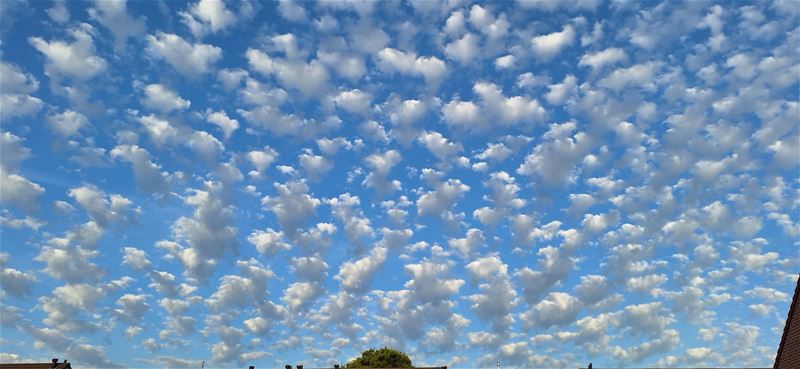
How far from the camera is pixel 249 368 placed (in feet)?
246

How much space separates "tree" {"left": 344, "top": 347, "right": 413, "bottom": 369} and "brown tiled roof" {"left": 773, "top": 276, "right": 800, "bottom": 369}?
49824 mm

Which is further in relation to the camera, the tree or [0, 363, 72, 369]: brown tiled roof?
the tree

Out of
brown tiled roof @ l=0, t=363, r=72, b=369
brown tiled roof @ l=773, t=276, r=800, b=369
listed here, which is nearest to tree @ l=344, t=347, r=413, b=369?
brown tiled roof @ l=0, t=363, r=72, b=369

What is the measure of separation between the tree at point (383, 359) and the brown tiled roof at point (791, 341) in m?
49.8

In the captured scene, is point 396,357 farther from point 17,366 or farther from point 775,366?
point 775,366

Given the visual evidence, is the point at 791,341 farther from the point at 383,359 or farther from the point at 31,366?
the point at 31,366

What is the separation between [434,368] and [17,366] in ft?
149

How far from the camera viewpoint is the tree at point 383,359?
8038cm

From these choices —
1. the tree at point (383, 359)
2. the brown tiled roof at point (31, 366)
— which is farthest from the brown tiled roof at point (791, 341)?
the brown tiled roof at point (31, 366)

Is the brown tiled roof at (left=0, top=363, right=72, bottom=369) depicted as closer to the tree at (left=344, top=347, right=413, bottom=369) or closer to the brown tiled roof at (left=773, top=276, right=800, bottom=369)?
the tree at (left=344, top=347, right=413, bottom=369)

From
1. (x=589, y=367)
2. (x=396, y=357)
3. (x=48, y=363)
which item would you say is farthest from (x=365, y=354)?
(x=48, y=363)

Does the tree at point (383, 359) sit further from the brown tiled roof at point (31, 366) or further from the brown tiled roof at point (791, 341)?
the brown tiled roof at point (791, 341)

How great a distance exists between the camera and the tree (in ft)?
264

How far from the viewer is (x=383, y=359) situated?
81.2m
